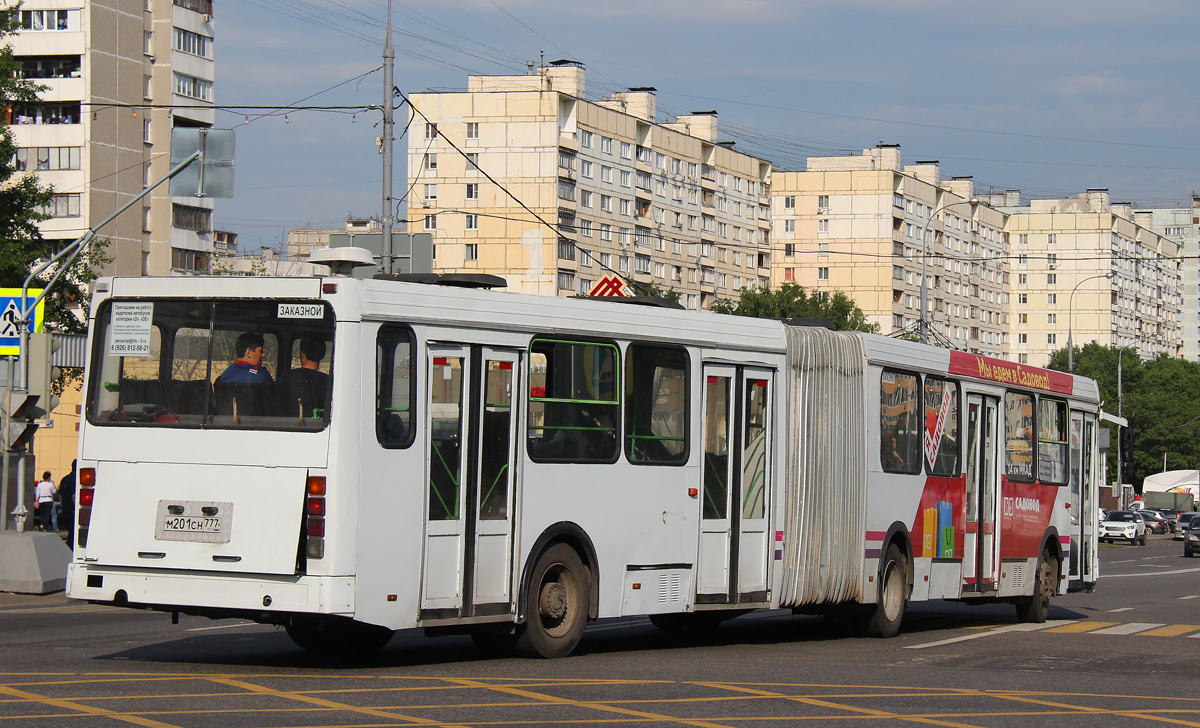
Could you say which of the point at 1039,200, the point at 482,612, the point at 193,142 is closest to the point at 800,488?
the point at 482,612

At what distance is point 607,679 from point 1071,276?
146 meters

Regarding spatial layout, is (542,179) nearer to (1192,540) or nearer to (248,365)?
(1192,540)

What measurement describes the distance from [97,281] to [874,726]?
251 inches

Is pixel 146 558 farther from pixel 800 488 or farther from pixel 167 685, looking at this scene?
pixel 800 488

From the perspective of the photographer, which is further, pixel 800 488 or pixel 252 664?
pixel 800 488

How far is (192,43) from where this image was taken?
87.9 m

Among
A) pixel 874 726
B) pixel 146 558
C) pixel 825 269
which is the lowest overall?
pixel 874 726

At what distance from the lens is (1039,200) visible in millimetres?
158875

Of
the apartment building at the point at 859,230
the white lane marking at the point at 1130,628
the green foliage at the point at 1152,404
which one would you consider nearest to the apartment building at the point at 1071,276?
the green foliage at the point at 1152,404

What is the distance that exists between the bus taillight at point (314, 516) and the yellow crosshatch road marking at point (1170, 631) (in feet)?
36.3

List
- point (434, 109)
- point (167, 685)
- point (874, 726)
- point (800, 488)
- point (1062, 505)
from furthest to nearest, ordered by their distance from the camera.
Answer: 1. point (434, 109)
2. point (1062, 505)
3. point (800, 488)
4. point (167, 685)
5. point (874, 726)

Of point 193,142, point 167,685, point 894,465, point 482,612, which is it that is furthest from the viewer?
point 193,142

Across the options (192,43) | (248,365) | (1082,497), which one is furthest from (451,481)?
(192,43)

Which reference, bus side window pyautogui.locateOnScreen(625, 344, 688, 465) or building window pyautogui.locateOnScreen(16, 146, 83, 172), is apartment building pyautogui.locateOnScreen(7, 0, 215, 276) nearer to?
building window pyautogui.locateOnScreen(16, 146, 83, 172)
